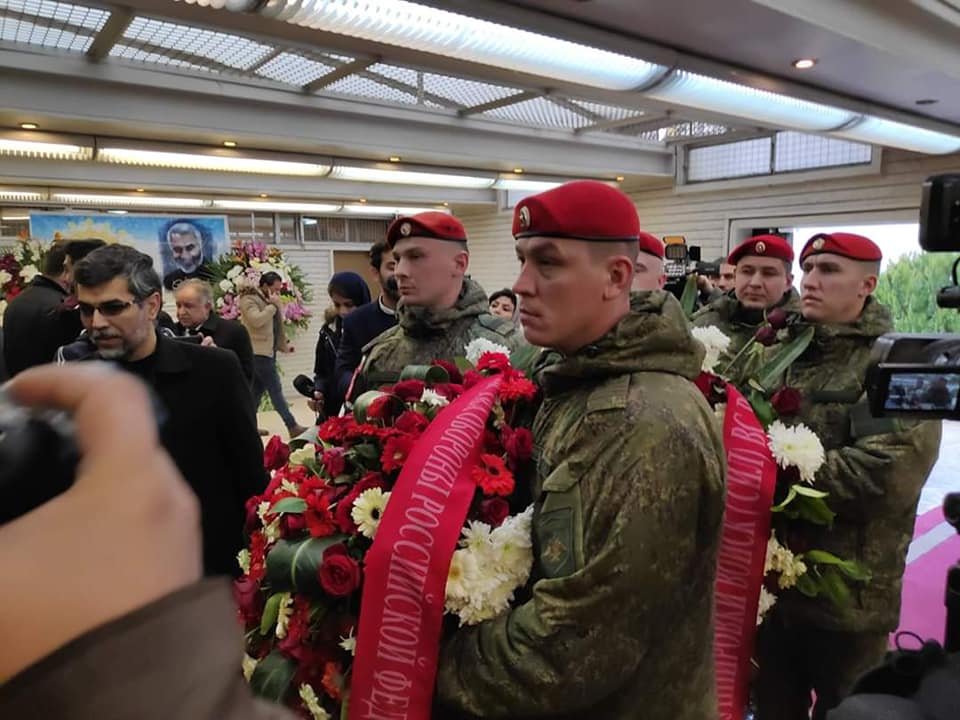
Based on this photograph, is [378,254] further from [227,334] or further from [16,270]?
[16,270]

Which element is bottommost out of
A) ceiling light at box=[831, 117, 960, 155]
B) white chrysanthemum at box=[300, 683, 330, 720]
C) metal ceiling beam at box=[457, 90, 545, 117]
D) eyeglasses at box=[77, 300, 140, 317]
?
white chrysanthemum at box=[300, 683, 330, 720]

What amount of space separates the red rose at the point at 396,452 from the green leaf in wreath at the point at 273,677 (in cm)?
Result: 41

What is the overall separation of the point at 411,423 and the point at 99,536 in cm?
104

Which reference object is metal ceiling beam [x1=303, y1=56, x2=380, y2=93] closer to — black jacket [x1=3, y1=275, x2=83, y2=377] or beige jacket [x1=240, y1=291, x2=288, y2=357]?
beige jacket [x1=240, y1=291, x2=288, y2=357]

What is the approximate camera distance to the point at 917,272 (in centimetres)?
681

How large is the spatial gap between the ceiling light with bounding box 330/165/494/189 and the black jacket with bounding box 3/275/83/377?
163 inches

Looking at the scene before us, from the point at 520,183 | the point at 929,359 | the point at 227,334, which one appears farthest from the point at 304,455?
the point at 520,183

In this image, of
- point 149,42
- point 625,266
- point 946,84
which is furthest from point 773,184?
point 625,266

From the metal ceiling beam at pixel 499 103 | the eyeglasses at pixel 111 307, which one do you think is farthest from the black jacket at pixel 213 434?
the metal ceiling beam at pixel 499 103

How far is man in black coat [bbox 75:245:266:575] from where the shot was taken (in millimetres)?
1979

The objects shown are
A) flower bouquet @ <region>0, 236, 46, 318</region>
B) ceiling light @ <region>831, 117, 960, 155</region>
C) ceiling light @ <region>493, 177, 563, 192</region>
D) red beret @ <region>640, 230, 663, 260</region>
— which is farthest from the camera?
ceiling light @ <region>493, 177, 563, 192</region>

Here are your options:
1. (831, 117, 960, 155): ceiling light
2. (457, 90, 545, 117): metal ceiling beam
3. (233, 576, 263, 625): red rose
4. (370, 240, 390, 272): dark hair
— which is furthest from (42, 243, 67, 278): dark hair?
(831, 117, 960, 155): ceiling light

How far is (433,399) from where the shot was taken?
151cm

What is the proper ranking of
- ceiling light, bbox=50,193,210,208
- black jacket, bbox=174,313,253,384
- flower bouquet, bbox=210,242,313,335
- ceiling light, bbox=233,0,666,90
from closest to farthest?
ceiling light, bbox=233,0,666,90 < black jacket, bbox=174,313,253,384 < flower bouquet, bbox=210,242,313,335 < ceiling light, bbox=50,193,210,208
